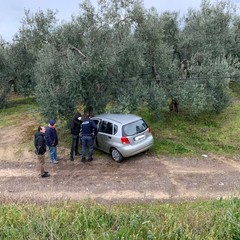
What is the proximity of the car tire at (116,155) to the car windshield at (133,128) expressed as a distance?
2.86 feet

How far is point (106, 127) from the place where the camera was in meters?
12.6

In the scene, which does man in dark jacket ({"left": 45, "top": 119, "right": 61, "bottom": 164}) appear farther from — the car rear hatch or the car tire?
the car rear hatch

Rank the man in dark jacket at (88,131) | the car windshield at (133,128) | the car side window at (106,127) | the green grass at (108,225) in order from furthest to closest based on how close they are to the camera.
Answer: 1. the car side window at (106,127)
2. the man in dark jacket at (88,131)
3. the car windshield at (133,128)
4. the green grass at (108,225)

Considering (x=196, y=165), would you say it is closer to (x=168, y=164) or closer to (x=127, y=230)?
(x=168, y=164)

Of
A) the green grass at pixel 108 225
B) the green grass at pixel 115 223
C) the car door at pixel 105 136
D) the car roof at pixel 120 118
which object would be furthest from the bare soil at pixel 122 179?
the green grass at pixel 108 225

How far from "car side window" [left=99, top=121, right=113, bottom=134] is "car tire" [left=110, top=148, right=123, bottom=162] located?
771mm

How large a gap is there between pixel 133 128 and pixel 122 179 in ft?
7.11

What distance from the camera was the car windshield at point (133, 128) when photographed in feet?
38.9

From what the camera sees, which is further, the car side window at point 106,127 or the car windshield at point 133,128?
the car side window at point 106,127

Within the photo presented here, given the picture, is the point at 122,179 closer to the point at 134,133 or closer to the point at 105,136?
the point at 134,133

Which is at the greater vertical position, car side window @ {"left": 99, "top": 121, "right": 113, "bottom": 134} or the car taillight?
car side window @ {"left": 99, "top": 121, "right": 113, "bottom": 134}

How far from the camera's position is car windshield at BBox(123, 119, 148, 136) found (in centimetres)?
1187

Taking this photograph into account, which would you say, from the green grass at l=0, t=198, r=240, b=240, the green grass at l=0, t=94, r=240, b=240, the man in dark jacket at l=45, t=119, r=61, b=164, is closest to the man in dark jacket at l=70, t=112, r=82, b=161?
the man in dark jacket at l=45, t=119, r=61, b=164

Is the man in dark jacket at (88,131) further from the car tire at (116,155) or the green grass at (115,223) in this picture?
the green grass at (115,223)
